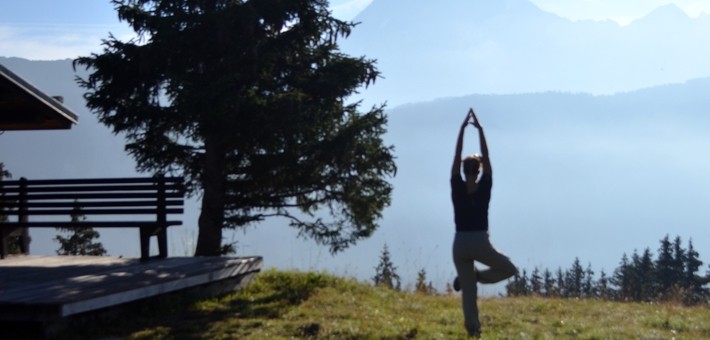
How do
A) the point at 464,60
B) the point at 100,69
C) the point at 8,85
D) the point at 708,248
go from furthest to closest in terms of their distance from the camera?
1. the point at 464,60
2. the point at 708,248
3. the point at 100,69
4. the point at 8,85

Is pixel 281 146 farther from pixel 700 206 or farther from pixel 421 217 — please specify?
pixel 700 206

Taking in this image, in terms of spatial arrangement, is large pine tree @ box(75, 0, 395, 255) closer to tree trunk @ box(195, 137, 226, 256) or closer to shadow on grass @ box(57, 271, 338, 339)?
tree trunk @ box(195, 137, 226, 256)

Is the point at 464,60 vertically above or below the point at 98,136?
above

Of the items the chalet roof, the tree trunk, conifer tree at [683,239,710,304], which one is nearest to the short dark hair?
the tree trunk

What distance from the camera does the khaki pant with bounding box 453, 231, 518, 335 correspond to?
25.4 feet

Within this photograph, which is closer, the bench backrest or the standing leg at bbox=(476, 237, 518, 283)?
the standing leg at bbox=(476, 237, 518, 283)

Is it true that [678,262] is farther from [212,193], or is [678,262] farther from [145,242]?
[145,242]

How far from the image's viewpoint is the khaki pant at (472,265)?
7730 millimetres

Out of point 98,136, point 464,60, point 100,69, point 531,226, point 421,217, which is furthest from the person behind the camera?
point 464,60

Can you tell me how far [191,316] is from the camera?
9180mm

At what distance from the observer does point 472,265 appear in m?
7.94

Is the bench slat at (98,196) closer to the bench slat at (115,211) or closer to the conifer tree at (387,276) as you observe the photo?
the bench slat at (115,211)

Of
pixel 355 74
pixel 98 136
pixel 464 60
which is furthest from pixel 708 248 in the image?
pixel 464 60

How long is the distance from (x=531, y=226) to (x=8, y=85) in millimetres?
63022
